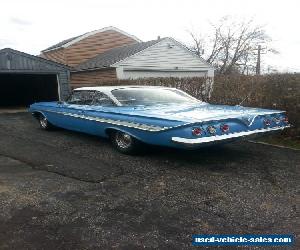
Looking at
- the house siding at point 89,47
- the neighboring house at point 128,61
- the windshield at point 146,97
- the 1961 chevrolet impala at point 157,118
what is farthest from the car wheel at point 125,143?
the house siding at point 89,47

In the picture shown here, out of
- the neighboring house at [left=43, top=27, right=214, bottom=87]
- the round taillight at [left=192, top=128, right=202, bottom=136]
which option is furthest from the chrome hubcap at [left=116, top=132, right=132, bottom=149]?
the neighboring house at [left=43, top=27, right=214, bottom=87]

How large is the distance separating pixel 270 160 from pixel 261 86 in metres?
2.86

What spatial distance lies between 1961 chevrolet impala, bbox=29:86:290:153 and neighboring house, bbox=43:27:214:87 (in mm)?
11654

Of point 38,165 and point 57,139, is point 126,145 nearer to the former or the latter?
point 38,165

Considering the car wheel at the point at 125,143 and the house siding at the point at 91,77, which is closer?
the car wheel at the point at 125,143

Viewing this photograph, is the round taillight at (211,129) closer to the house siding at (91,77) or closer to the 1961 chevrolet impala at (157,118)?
the 1961 chevrolet impala at (157,118)

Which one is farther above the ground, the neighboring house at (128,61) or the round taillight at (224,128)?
the neighboring house at (128,61)

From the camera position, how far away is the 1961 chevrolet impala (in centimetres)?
532

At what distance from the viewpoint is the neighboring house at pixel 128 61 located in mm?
20703

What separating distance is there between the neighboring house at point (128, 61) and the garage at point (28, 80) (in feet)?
6.20

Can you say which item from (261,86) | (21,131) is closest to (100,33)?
(21,131)

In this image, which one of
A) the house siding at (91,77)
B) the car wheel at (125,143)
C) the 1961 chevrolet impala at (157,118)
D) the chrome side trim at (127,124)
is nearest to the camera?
the 1961 chevrolet impala at (157,118)

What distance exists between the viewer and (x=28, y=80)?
77.8ft

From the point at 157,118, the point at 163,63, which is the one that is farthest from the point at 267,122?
the point at 163,63
